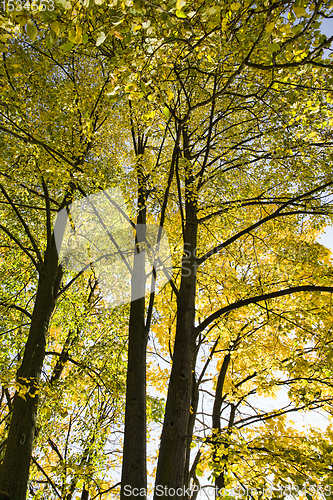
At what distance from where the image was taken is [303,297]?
592 cm

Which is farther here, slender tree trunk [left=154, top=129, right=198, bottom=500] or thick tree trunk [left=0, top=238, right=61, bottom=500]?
thick tree trunk [left=0, top=238, right=61, bottom=500]

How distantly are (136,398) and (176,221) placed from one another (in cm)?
442

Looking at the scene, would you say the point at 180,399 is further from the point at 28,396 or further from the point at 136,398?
the point at 28,396

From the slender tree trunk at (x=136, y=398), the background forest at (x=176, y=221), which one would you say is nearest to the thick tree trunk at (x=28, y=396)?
the background forest at (x=176, y=221)

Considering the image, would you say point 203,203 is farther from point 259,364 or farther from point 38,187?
point 38,187

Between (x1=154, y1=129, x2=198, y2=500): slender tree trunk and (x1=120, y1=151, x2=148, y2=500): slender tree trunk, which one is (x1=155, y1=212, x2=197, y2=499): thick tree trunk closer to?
(x1=154, y1=129, x2=198, y2=500): slender tree trunk

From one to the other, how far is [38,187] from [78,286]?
4.02 m

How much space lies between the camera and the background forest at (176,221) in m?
3.19

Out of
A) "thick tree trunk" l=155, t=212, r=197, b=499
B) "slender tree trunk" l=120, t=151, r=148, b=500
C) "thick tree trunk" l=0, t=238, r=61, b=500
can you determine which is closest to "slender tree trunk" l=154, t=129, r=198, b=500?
"thick tree trunk" l=155, t=212, r=197, b=499

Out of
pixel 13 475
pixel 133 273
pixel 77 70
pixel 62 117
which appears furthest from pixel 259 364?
pixel 77 70

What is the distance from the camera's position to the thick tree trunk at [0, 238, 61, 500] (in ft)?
13.9

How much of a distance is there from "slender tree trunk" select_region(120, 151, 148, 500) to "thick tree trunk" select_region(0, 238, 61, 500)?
1649mm

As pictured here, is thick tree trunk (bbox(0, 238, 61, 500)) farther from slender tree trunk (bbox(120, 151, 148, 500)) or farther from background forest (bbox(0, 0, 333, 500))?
slender tree trunk (bbox(120, 151, 148, 500))

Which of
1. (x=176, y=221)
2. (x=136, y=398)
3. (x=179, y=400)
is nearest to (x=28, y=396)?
(x=136, y=398)
